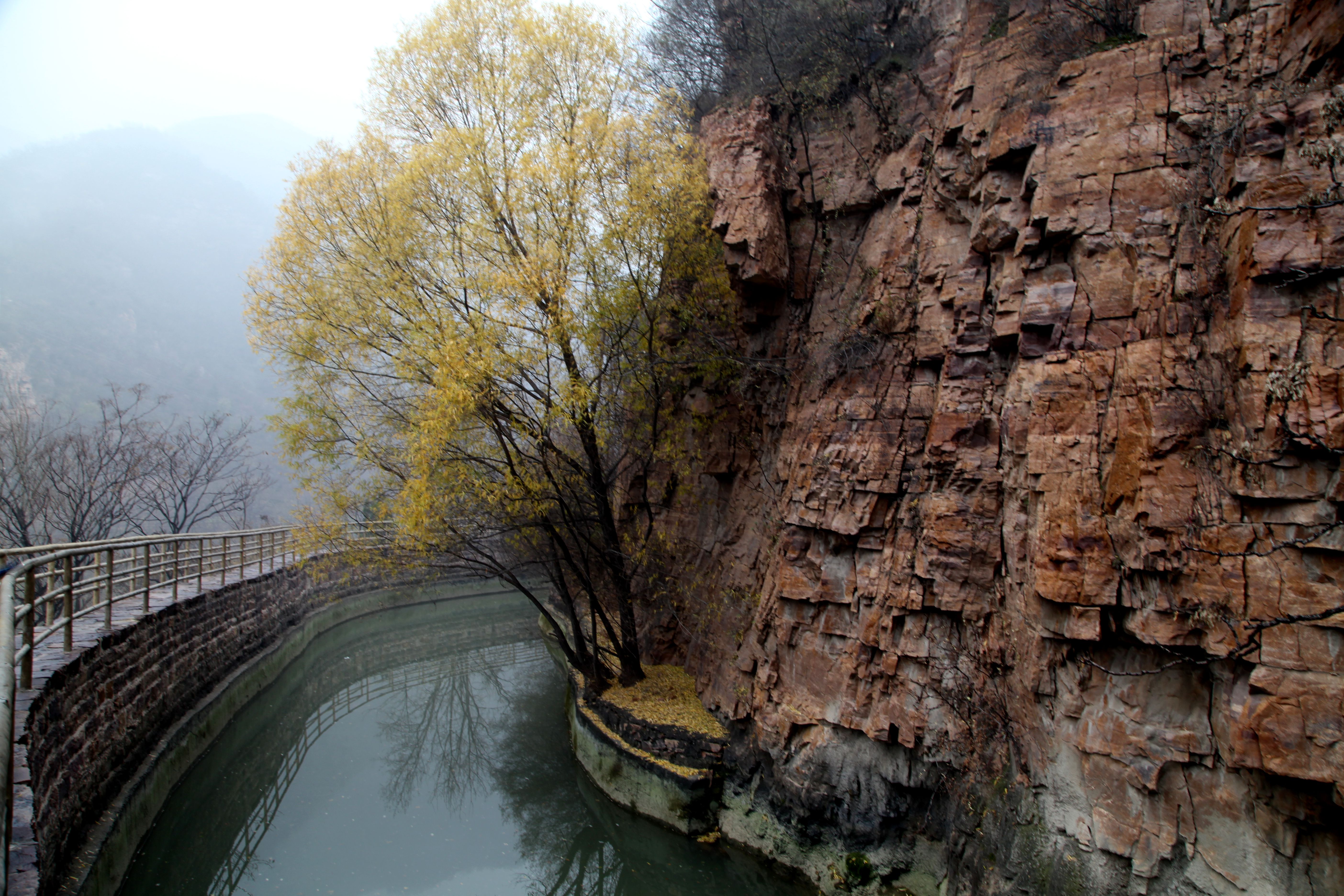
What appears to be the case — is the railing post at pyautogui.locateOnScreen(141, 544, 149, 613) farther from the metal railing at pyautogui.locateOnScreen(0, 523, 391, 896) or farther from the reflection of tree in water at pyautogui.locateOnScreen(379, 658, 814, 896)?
the reflection of tree in water at pyautogui.locateOnScreen(379, 658, 814, 896)

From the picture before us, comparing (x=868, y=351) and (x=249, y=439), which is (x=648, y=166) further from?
(x=249, y=439)

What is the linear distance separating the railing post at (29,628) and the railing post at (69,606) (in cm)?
74

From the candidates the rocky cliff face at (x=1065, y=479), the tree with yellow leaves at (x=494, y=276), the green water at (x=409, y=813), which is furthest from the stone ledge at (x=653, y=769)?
the tree with yellow leaves at (x=494, y=276)

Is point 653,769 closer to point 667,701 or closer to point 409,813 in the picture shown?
point 667,701

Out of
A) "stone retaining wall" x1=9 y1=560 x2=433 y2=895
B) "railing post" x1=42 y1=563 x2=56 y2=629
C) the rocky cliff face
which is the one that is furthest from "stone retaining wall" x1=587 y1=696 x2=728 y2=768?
A: "railing post" x1=42 y1=563 x2=56 y2=629

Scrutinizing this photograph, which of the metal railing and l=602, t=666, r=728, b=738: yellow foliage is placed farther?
l=602, t=666, r=728, b=738: yellow foliage

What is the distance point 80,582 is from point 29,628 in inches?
58.3

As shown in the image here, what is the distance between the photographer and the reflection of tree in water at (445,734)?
39.9 ft

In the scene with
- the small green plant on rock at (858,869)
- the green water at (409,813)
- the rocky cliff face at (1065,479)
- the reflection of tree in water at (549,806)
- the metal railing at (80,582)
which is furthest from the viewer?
the reflection of tree in water at (549,806)

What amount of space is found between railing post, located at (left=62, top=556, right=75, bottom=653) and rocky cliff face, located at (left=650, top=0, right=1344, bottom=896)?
788 centimetres

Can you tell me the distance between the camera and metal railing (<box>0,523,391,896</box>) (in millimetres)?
3535

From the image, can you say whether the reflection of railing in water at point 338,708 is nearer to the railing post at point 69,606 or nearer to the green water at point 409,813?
the green water at point 409,813

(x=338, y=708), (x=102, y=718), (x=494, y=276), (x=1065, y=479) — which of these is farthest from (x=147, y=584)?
(x=1065, y=479)

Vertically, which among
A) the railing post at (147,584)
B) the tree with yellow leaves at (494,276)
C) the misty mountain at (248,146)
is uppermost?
the misty mountain at (248,146)
